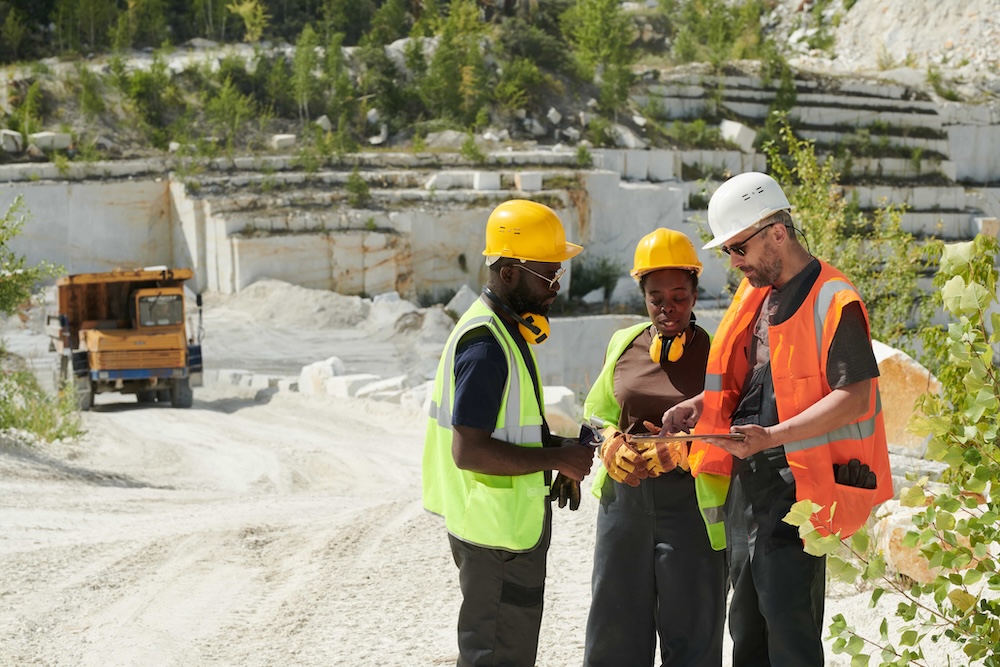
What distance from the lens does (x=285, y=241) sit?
21906 millimetres

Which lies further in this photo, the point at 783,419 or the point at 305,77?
the point at 305,77

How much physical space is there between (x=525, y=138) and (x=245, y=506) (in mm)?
22246

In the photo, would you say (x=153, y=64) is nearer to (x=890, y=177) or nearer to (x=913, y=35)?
(x=890, y=177)

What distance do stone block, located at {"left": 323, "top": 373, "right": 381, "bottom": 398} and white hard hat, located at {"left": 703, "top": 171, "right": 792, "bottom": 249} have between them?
12518mm

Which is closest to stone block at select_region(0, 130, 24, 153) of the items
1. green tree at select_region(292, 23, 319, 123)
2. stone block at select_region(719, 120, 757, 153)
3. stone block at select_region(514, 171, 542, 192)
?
green tree at select_region(292, 23, 319, 123)

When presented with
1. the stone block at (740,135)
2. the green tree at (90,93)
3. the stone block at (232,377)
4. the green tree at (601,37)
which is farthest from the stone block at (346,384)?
the green tree at (601,37)

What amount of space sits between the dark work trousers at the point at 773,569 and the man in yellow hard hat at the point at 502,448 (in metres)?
0.45

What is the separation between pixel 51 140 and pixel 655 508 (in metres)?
23.8

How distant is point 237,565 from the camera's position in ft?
20.4

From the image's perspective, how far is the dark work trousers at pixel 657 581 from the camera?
3.30 m

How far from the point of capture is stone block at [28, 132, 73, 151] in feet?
78.9

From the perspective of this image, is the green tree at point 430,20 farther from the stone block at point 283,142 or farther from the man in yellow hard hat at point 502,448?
the man in yellow hard hat at point 502,448

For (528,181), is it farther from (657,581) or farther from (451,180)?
(657,581)

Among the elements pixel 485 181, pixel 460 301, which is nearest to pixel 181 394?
pixel 460 301
